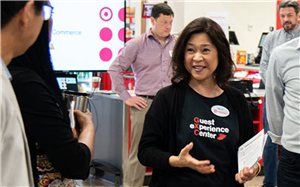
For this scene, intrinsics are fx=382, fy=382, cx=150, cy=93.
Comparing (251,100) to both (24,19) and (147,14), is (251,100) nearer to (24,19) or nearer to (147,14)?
(147,14)

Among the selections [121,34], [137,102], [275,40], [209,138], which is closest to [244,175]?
[209,138]

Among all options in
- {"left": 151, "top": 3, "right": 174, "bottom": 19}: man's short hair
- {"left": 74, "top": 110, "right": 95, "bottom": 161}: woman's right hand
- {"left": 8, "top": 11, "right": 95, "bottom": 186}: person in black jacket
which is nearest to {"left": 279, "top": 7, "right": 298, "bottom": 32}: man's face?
{"left": 151, "top": 3, "right": 174, "bottom": 19}: man's short hair

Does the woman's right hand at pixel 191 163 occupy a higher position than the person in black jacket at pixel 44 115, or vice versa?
the person in black jacket at pixel 44 115

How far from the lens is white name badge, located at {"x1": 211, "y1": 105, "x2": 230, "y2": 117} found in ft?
5.98

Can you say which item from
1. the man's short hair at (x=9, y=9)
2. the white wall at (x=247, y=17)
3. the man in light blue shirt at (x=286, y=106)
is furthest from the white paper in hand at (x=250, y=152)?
the white wall at (x=247, y=17)

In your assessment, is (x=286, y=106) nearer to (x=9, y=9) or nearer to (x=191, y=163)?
(x=191, y=163)

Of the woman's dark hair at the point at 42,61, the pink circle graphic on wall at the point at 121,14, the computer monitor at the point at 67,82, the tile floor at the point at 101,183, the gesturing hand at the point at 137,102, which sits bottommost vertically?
the tile floor at the point at 101,183

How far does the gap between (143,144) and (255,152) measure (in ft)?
1.70

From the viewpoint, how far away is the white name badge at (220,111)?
71.7 inches

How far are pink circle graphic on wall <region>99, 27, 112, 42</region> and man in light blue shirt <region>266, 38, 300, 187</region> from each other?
1902 millimetres

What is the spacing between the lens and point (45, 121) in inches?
44.4

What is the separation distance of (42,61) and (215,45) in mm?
950

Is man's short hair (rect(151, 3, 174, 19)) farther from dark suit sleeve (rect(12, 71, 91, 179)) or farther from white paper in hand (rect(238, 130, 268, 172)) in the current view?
dark suit sleeve (rect(12, 71, 91, 179))

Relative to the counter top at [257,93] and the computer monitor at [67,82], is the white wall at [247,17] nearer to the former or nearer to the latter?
the counter top at [257,93]
